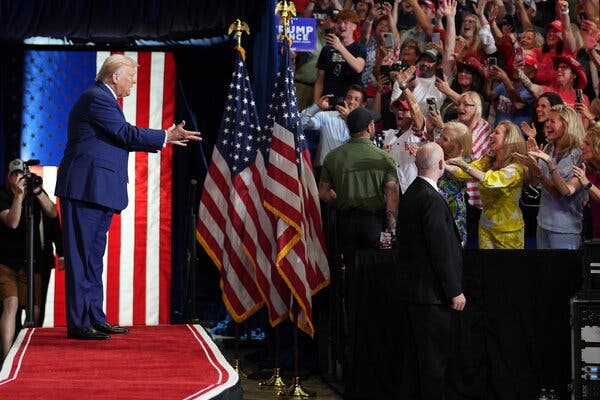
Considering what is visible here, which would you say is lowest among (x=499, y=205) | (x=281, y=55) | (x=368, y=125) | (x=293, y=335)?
(x=293, y=335)

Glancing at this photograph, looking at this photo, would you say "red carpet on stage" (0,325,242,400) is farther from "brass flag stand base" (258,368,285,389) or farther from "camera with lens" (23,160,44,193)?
"brass flag stand base" (258,368,285,389)

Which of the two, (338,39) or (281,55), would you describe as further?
(338,39)

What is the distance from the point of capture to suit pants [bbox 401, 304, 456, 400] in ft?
23.9

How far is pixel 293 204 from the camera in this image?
905 cm

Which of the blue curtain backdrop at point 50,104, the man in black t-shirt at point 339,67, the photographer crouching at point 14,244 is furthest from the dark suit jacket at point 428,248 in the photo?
the blue curtain backdrop at point 50,104

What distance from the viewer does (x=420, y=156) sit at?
23.8ft

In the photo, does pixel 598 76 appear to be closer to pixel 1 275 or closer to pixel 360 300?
pixel 360 300

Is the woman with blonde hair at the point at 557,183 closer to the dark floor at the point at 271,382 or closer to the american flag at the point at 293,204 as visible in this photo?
the american flag at the point at 293,204

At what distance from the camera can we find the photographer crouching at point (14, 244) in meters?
9.54

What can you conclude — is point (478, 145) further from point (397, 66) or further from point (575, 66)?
point (575, 66)

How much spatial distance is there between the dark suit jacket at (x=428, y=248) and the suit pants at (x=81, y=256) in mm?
2040

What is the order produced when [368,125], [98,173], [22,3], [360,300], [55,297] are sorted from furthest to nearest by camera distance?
[55,297] → [22,3] → [368,125] → [360,300] → [98,173]

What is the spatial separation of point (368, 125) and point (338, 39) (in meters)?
2.34

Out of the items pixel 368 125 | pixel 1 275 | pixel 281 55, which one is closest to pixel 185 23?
pixel 281 55
